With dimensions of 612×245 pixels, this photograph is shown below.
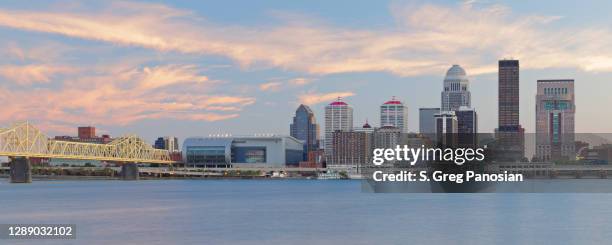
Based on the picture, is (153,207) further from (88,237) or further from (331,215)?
(88,237)

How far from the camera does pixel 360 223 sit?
73.1 meters

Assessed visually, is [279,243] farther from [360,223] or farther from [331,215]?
[331,215]

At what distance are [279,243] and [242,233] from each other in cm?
715

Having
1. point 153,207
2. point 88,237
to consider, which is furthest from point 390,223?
point 153,207

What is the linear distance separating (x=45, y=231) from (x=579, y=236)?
119 ft

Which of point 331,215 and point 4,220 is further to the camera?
point 331,215

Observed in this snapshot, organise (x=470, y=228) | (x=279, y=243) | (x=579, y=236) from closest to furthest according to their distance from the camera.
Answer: (x=279, y=243) → (x=579, y=236) → (x=470, y=228)

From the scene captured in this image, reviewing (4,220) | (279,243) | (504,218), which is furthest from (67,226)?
(504,218)

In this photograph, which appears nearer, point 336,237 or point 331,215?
point 336,237

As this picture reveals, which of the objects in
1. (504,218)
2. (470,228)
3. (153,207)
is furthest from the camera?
(153,207)

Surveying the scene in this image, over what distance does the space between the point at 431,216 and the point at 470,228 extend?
521 inches

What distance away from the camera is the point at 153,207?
95.1m

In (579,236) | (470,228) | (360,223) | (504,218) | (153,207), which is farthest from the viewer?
(153,207)

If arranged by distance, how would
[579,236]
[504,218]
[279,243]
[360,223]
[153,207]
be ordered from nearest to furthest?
1. [279,243]
2. [579,236]
3. [360,223]
4. [504,218]
5. [153,207]
